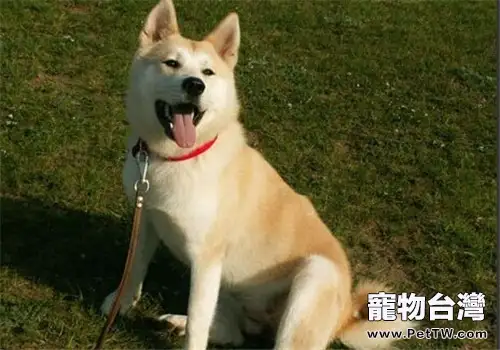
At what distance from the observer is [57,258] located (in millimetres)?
4535

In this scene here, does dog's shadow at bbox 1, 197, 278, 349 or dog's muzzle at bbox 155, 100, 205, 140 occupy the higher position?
dog's muzzle at bbox 155, 100, 205, 140

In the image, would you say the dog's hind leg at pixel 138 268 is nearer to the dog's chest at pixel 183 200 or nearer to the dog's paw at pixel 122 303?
the dog's paw at pixel 122 303

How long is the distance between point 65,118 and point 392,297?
3.44 m

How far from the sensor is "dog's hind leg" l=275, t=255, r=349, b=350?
3797mm

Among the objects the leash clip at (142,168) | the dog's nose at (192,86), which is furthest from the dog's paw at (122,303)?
the dog's nose at (192,86)

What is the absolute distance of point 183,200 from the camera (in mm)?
3717

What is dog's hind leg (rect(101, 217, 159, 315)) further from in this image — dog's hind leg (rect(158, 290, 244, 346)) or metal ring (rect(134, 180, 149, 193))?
metal ring (rect(134, 180, 149, 193))

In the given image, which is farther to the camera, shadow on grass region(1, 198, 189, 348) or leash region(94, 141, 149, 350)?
shadow on grass region(1, 198, 189, 348)

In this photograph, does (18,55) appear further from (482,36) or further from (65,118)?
(482,36)

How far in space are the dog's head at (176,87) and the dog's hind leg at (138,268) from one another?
684 mm

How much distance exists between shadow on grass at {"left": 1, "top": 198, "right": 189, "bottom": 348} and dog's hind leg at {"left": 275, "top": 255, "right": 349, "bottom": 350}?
0.82 m

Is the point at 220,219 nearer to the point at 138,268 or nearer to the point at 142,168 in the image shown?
the point at 142,168

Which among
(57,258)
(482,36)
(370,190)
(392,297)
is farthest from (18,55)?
(482,36)

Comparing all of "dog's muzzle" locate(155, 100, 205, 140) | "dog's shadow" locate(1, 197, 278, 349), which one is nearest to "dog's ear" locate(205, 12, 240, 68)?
"dog's muzzle" locate(155, 100, 205, 140)
